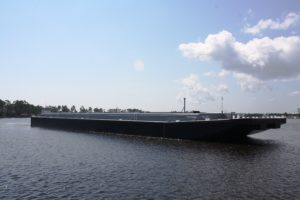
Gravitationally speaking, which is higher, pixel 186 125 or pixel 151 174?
pixel 186 125

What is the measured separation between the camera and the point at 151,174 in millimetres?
28750

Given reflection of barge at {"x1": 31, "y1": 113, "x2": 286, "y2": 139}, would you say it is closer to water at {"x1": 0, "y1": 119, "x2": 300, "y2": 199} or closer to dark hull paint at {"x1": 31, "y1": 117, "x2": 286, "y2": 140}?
dark hull paint at {"x1": 31, "y1": 117, "x2": 286, "y2": 140}

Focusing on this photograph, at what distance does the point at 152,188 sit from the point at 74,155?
57.6 ft

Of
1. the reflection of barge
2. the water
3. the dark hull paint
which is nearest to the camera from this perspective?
the water

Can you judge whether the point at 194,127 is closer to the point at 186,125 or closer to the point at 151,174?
the point at 186,125

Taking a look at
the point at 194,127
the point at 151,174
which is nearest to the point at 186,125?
the point at 194,127

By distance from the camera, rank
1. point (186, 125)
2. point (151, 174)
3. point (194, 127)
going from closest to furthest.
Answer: point (151, 174), point (194, 127), point (186, 125)

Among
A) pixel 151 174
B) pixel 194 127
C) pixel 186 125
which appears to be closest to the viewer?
pixel 151 174

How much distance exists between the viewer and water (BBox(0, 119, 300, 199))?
22.9 metres

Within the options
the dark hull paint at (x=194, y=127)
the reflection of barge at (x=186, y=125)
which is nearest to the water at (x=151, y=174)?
the dark hull paint at (x=194, y=127)

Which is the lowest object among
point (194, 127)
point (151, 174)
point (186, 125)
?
point (151, 174)

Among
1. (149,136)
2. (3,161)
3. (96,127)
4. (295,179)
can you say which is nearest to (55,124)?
(96,127)

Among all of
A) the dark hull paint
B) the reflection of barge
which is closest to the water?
the dark hull paint

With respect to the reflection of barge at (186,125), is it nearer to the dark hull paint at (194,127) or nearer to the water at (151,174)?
the dark hull paint at (194,127)
